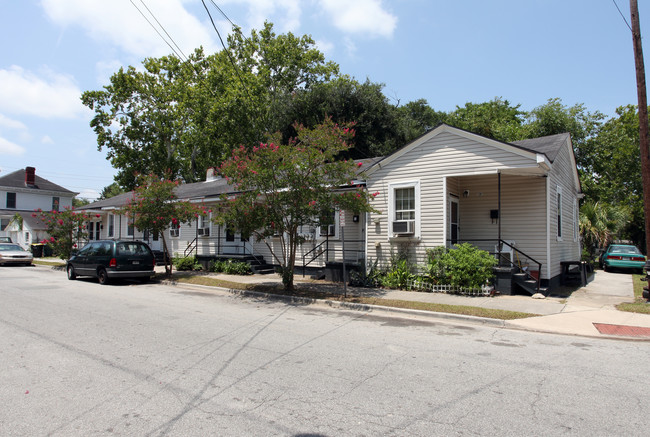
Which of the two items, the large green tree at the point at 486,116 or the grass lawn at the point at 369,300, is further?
the large green tree at the point at 486,116

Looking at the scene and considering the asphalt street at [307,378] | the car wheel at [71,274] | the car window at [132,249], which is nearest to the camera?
the asphalt street at [307,378]

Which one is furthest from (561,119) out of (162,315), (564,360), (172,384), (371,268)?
(172,384)

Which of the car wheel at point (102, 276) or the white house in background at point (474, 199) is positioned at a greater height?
the white house in background at point (474, 199)

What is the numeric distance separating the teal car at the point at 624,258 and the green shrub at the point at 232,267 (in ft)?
56.3

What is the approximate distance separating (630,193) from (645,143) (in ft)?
82.0

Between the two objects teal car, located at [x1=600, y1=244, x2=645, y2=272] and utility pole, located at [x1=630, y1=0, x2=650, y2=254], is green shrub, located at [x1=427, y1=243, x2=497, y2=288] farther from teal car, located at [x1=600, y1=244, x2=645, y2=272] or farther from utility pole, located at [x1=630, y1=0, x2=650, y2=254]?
teal car, located at [x1=600, y1=244, x2=645, y2=272]

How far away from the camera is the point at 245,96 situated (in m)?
32.2

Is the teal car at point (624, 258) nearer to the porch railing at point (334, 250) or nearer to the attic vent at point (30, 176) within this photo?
the porch railing at point (334, 250)

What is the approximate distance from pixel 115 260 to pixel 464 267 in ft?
39.4

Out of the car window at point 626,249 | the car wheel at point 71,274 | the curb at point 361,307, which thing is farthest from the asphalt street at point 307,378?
the car window at point 626,249

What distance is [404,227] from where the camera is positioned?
13.4 metres

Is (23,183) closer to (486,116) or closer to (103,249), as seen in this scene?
(103,249)

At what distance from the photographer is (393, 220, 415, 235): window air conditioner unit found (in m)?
13.4

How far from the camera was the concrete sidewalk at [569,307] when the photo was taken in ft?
26.4
